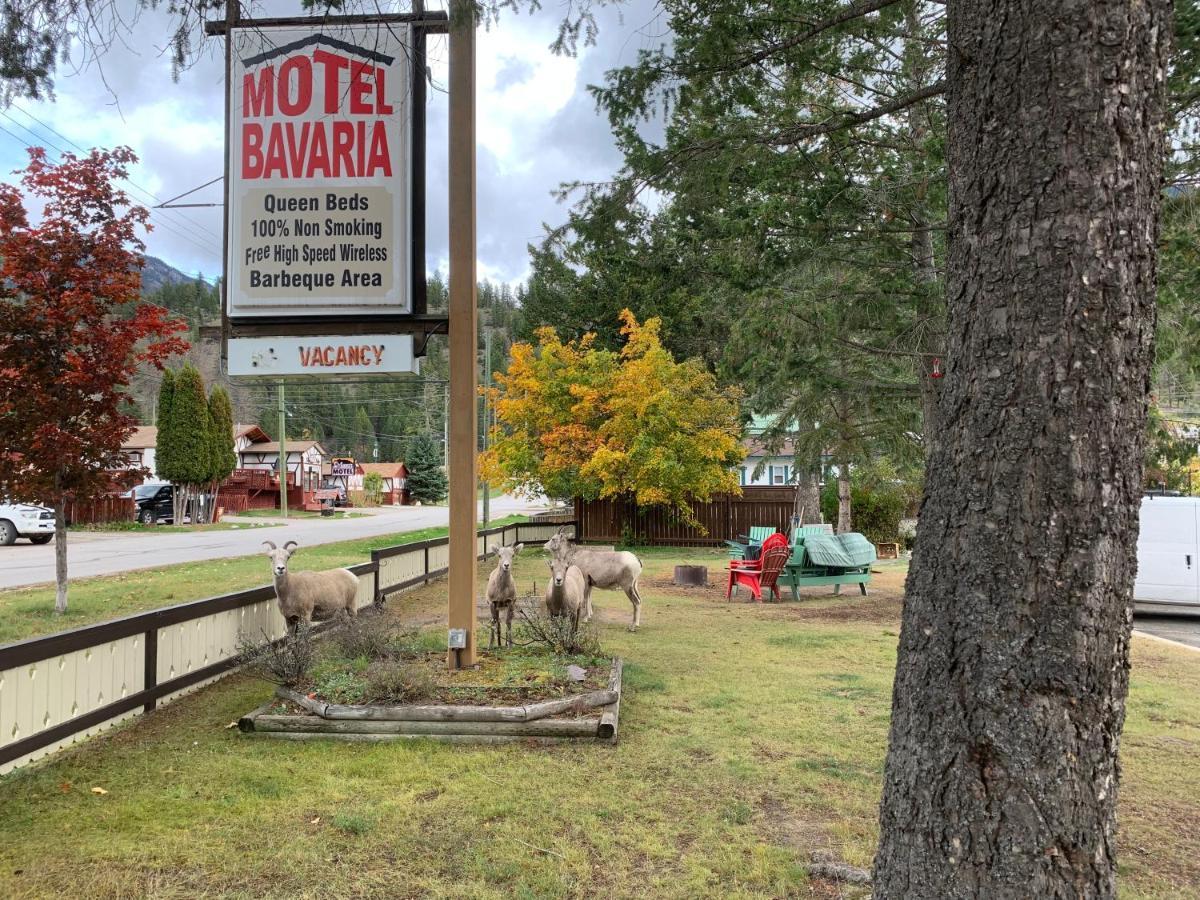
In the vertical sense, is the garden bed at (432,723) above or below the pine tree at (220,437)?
below

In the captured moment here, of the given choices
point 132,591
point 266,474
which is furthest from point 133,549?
point 266,474

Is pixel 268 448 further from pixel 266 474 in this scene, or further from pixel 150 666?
pixel 150 666

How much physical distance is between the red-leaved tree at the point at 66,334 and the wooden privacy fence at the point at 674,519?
17.3 meters

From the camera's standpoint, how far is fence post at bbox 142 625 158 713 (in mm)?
6594

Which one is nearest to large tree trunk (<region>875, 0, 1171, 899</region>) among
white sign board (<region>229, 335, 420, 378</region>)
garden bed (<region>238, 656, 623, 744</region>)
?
garden bed (<region>238, 656, 623, 744</region>)

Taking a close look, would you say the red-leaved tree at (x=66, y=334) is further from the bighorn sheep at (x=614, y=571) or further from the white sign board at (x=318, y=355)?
the bighorn sheep at (x=614, y=571)

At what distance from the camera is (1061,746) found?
2.37 metres

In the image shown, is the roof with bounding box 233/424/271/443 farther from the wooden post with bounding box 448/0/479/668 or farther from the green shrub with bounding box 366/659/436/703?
the green shrub with bounding box 366/659/436/703

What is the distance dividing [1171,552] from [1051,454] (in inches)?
537

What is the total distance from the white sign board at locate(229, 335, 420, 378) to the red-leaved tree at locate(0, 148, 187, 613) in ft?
16.7

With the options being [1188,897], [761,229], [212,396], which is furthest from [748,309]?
[212,396]

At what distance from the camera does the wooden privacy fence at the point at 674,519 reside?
27281mm

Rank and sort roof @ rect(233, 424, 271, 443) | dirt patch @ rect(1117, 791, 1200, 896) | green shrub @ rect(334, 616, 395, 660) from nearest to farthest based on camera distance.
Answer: dirt patch @ rect(1117, 791, 1200, 896) → green shrub @ rect(334, 616, 395, 660) → roof @ rect(233, 424, 271, 443)

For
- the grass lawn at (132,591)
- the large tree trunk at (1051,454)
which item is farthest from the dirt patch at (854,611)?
the large tree trunk at (1051,454)
